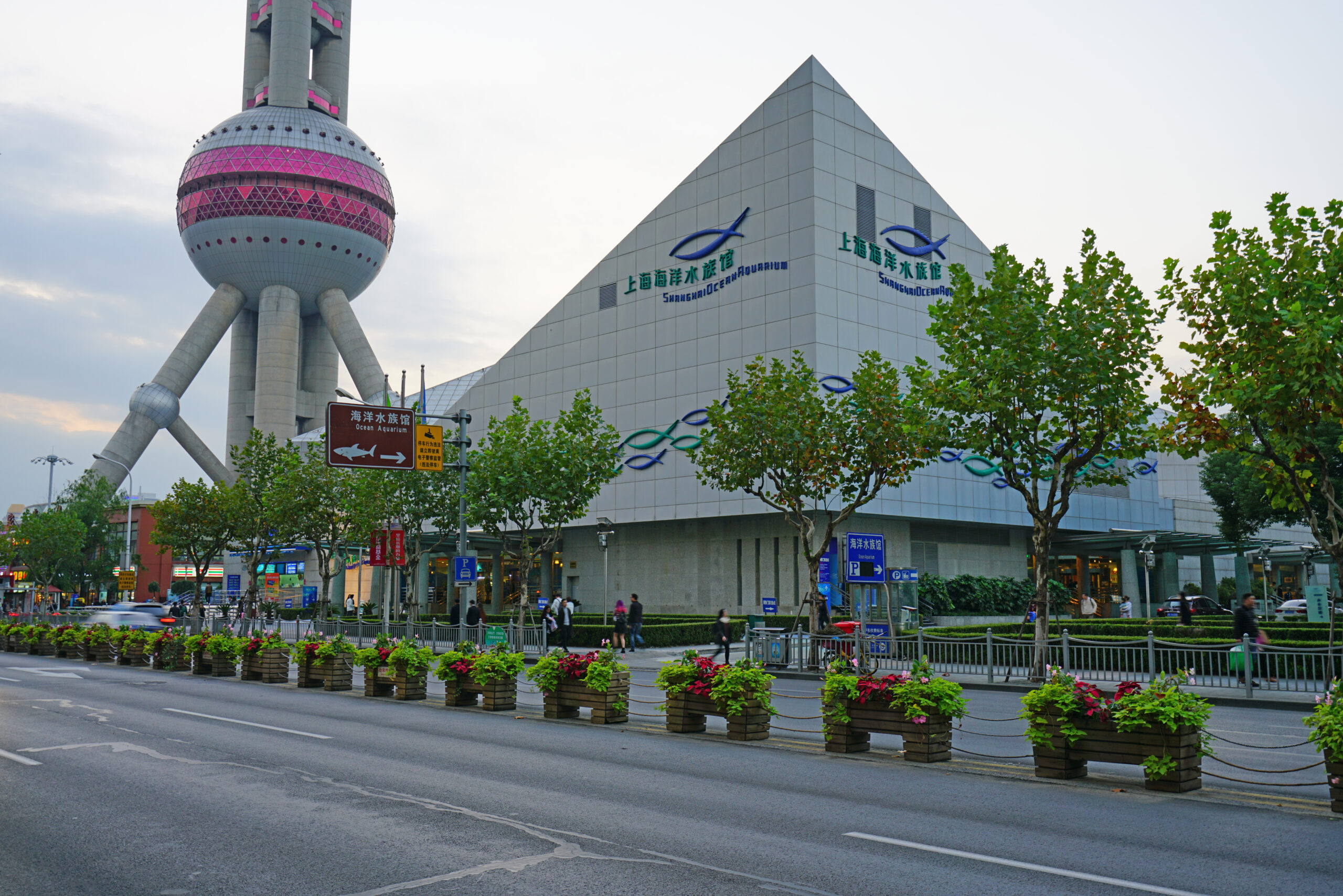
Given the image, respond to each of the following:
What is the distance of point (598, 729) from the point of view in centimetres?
1633

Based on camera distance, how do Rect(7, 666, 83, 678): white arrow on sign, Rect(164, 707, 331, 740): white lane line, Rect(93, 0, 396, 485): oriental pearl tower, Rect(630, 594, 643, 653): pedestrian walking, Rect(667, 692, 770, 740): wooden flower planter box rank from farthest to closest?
Rect(93, 0, 396, 485): oriental pearl tower < Rect(630, 594, 643, 653): pedestrian walking < Rect(7, 666, 83, 678): white arrow on sign < Rect(164, 707, 331, 740): white lane line < Rect(667, 692, 770, 740): wooden flower planter box

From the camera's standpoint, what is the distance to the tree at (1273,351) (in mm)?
16562

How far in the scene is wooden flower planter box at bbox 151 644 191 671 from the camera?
97.0 ft

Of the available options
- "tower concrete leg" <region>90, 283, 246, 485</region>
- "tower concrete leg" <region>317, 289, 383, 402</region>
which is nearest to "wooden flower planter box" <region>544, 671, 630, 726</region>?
"tower concrete leg" <region>317, 289, 383, 402</region>

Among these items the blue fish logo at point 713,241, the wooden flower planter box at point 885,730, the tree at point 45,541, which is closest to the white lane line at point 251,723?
the wooden flower planter box at point 885,730

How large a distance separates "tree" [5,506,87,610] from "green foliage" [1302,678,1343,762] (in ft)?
259

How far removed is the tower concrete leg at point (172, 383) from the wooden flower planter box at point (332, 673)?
94.7 m

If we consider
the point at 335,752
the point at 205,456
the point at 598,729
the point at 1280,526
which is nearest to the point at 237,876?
the point at 335,752

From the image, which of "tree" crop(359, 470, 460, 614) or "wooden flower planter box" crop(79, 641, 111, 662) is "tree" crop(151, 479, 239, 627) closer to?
"tree" crop(359, 470, 460, 614)

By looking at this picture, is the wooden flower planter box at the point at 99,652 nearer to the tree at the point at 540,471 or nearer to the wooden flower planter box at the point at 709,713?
the tree at the point at 540,471

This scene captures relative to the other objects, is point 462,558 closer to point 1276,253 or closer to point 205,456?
point 1276,253

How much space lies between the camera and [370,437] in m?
29.5

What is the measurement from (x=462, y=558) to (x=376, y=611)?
36623 millimetres

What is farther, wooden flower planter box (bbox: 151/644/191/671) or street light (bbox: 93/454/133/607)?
street light (bbox: 93/454/133/607)
